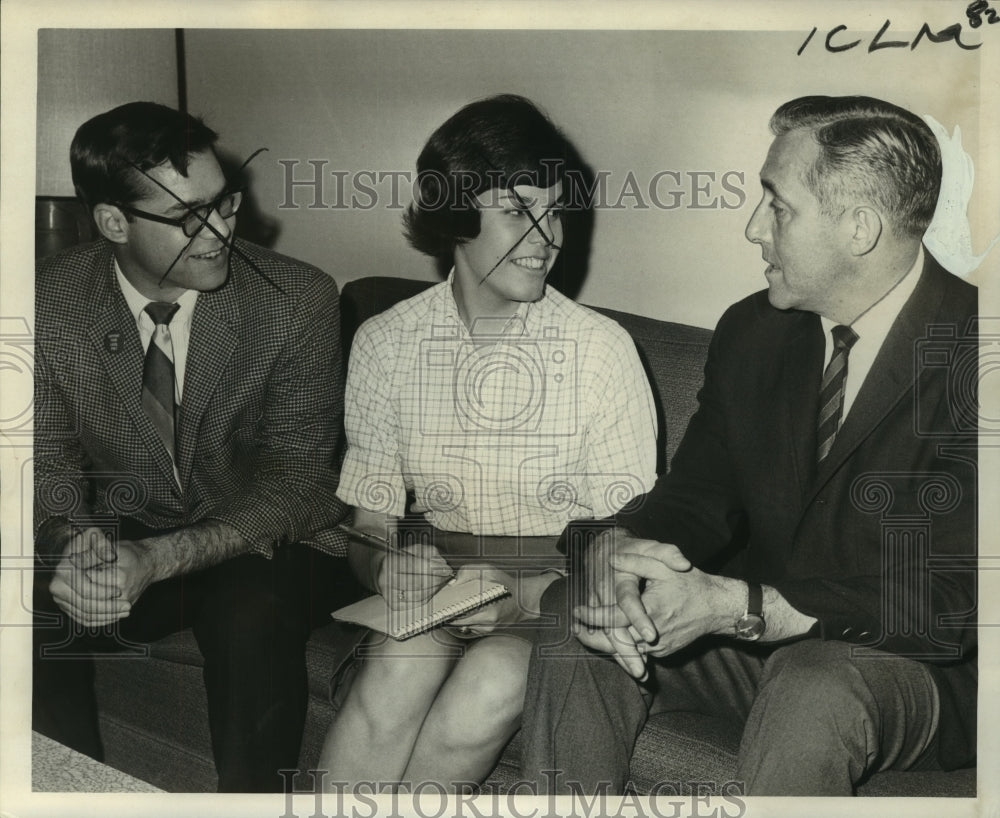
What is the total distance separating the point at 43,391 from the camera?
5.24 ft

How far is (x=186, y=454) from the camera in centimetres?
161

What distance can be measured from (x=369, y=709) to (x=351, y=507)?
293mm

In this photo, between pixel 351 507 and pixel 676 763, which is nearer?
pixel 676 763

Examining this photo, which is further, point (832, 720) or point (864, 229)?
point (864, 229)

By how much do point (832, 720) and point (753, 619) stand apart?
18 cm

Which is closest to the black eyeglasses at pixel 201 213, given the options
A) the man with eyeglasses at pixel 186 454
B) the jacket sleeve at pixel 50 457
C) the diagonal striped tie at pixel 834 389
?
the man with eyeglasses at pixel 186 454

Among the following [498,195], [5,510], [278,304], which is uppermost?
[498,195]

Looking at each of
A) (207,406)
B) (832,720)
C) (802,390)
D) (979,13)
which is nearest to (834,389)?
(802,390)

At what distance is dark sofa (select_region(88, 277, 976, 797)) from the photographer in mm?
1497

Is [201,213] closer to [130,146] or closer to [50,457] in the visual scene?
[130,146]

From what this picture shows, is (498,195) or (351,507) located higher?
(498,195)

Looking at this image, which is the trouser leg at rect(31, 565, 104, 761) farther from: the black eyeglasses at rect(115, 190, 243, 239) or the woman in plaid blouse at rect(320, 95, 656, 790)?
the black eyeglasses at rect(115, 190, 243, 239)

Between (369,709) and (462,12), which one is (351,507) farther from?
(462,12)

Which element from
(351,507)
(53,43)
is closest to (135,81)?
(53,43)
